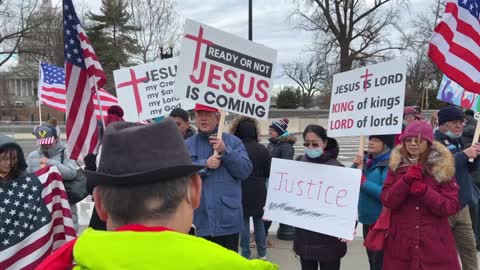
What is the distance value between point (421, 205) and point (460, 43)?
163cm

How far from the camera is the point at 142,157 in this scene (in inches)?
52.9

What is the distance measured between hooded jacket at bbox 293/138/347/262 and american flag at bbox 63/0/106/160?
2.07m

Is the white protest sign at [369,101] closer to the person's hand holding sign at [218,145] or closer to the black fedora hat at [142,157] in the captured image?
the person's hand holding sign at [218,145]

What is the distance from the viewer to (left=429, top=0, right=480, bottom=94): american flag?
4.37m

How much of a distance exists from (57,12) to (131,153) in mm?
42379

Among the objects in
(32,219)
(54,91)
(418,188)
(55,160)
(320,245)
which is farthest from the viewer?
(54,91)

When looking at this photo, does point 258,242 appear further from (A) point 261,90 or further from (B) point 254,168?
(A) point 261,90

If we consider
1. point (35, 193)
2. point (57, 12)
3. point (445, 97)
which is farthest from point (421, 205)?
point (57, 12)

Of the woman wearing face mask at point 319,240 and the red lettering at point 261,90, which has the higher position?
the red lettering at point 261,90

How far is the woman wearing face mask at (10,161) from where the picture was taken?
3945 mm

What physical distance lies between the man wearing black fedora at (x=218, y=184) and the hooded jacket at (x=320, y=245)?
1.83 ft

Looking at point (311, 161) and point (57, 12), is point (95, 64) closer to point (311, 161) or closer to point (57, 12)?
point (311, 161)

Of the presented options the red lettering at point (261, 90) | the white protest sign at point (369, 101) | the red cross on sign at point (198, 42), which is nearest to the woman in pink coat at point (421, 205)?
the white protest sign at point (369, 101)

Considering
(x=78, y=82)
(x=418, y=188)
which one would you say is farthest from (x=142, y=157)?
(x=78, y=82)
